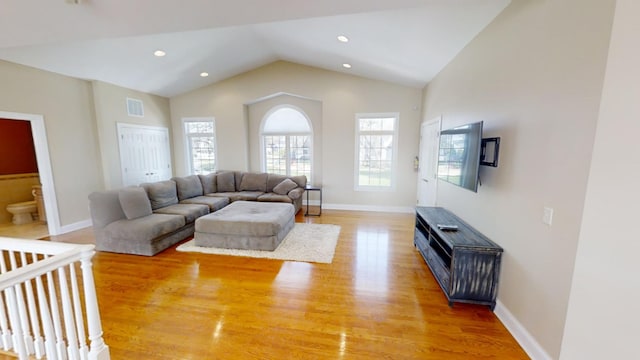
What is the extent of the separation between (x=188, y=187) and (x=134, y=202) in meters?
1.40

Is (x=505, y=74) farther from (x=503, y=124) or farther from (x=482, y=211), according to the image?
(x=482, y=211)

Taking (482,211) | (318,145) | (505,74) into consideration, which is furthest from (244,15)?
(318,145)

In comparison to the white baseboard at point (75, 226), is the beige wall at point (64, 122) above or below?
above

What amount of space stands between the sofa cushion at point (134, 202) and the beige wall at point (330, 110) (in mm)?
2784

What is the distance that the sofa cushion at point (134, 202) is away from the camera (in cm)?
369

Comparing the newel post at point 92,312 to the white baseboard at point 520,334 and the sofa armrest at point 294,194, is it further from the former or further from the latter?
the sofa armrest at point 294,194

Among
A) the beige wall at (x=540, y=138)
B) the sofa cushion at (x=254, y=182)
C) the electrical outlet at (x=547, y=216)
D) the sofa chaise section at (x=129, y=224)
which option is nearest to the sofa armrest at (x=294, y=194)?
the sofa cushion at (x=254, y=182)

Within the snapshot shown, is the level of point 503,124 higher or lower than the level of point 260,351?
higher

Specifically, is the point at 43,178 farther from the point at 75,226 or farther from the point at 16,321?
the point at 16,321

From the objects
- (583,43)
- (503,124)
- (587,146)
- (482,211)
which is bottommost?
(482,211)

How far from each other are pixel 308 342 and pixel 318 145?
4889 mm

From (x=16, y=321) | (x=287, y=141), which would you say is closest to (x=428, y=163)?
(x=287, y=141)

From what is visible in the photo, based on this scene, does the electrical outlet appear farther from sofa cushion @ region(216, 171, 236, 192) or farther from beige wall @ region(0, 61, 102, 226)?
beige wall @ region(0, 61, 102, 226)

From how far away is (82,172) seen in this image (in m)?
4.70
